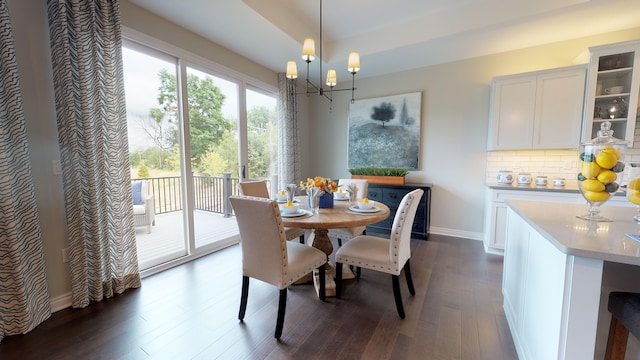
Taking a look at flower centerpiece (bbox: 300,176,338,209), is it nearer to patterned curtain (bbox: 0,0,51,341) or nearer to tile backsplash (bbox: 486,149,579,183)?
patterned curtain (bbox: 0,0,51,341)

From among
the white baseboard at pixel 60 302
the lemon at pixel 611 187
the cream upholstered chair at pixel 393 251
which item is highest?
the lemon at pixel 611 187

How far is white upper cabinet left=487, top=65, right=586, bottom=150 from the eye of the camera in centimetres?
290

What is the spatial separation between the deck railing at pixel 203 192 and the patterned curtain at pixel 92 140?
125cm

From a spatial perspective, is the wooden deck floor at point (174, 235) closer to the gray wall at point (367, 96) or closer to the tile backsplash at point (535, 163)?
the gray wall at point (367, 96)

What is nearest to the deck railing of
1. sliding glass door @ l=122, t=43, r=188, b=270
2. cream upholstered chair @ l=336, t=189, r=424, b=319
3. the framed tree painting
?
sliding glass door @ l=122, t=43, r=188, b=270

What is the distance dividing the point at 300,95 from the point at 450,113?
2.63 metres

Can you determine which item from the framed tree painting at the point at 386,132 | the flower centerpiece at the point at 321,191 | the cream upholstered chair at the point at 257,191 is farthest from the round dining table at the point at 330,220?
the framed tree painting at the point at 386,132

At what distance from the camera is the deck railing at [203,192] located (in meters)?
3.86

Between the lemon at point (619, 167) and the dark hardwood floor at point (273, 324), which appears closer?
the lemon at point (619, 167)

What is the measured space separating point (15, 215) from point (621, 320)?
11.2 feet

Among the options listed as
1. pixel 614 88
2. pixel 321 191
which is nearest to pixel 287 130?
pixel 321 191

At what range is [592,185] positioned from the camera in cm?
126

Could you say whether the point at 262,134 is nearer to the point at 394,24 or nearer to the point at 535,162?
the point at 394,24

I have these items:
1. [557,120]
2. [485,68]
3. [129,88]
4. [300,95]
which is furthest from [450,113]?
[129,88]
